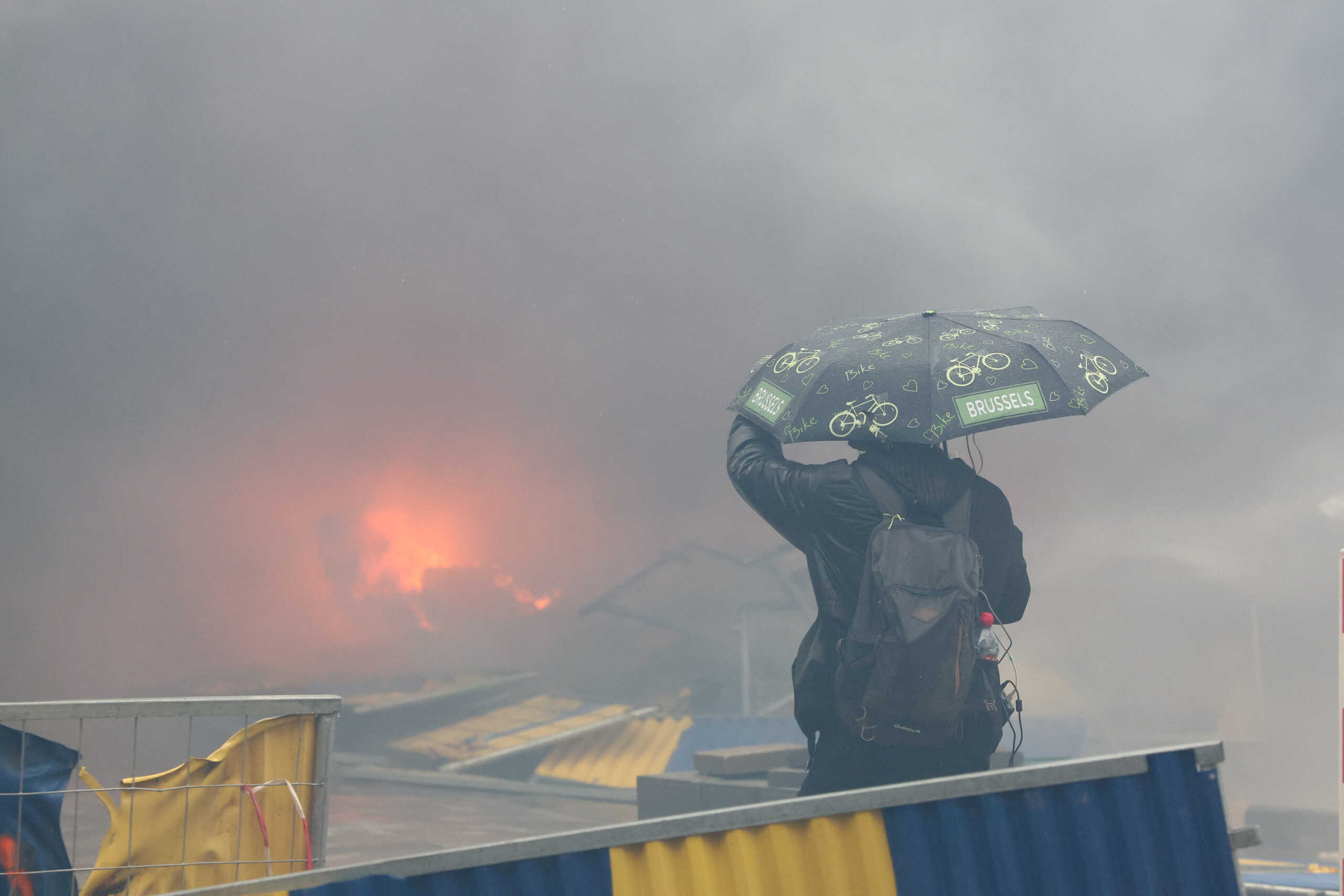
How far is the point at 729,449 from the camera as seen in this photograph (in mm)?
5062

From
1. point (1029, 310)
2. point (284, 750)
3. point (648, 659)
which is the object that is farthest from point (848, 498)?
point (648, 659)

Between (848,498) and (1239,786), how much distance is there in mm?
16435

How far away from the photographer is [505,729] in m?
14.3

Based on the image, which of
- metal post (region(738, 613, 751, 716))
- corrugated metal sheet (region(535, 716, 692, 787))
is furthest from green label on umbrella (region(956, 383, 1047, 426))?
metal post (region(738, 613, 751, 716))

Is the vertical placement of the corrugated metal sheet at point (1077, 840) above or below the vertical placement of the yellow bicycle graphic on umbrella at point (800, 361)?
below

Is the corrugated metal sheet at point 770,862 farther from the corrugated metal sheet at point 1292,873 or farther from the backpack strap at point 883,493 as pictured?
the corrugated metal sheet at point 1292,873

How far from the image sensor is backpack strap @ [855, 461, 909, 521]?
457 centimetres

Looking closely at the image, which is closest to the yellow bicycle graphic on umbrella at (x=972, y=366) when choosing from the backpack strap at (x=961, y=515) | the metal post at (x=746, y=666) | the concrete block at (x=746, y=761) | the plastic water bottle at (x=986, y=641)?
the backpack strap at (x=961, y=515)

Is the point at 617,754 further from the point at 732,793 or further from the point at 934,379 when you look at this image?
the point at 934,379

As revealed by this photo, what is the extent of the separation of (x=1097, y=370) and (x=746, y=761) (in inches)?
126

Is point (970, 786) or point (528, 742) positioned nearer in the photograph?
point (970, 786)

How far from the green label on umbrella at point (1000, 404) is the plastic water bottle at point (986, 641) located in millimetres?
802

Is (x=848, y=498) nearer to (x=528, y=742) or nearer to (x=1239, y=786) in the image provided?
(x=528, y=742)

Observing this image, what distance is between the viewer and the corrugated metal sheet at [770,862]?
2.01 metres
